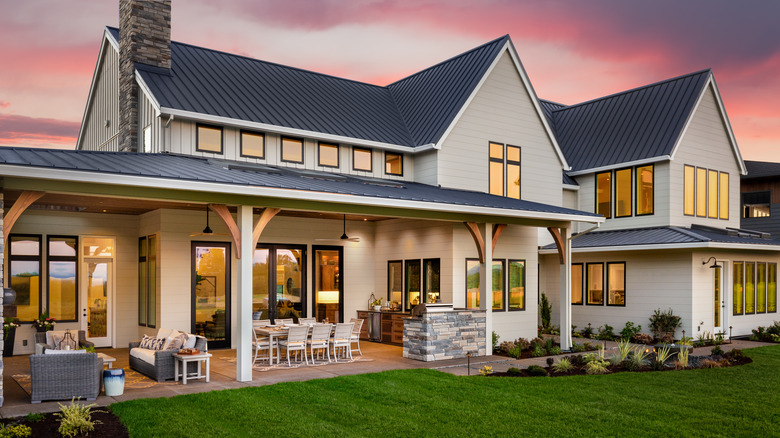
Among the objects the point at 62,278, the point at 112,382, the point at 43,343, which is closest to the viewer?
the point at 112,382

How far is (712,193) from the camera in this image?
21.4 m

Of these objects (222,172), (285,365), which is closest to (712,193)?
(285,365)

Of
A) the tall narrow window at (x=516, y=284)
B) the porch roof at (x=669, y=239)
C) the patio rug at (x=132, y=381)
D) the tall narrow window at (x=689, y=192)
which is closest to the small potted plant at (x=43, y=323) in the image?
the patio rug at (x=132, y=381)

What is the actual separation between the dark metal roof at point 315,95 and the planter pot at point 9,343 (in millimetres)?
6493

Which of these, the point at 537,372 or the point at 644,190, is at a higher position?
the point at 644,190

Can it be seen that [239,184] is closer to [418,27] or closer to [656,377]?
[656,377]

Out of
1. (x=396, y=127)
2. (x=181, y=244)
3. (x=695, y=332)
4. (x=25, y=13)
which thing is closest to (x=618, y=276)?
(x=695, y=332)

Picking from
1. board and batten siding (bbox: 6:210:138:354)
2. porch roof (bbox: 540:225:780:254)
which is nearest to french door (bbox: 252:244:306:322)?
board and batten siding (bbox: 6:210:138:354)

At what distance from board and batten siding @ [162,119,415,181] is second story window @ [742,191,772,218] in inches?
665

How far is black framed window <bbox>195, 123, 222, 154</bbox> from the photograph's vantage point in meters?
15.0

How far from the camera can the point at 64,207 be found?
49.6ft

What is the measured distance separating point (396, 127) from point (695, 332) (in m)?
10.6

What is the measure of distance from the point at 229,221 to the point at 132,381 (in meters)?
3.40

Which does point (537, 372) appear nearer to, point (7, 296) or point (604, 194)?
point (7, 296)
